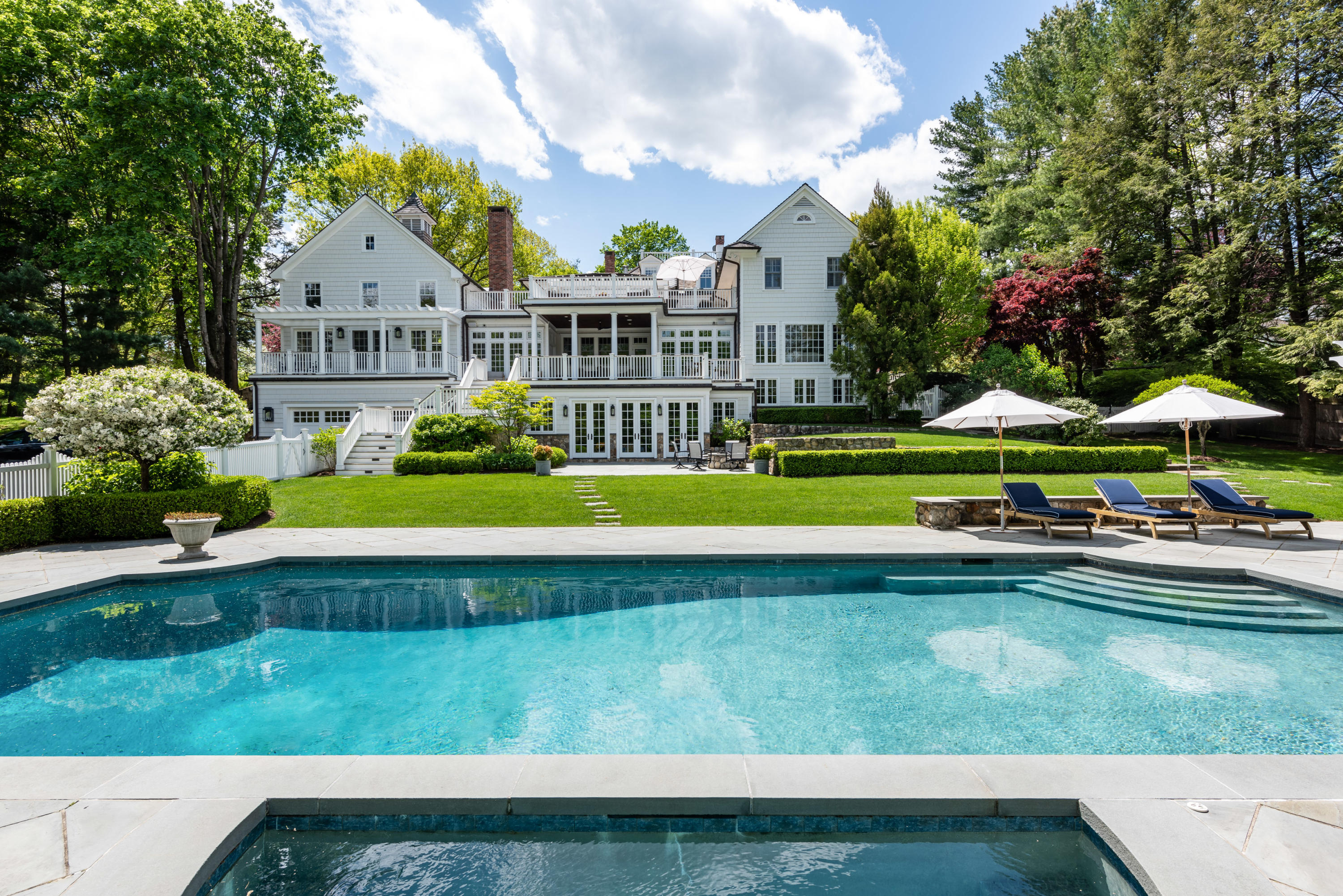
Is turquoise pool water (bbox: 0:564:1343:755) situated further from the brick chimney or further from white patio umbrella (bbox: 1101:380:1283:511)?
the brick chimney

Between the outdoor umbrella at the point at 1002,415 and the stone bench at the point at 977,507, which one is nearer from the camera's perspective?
the outdoor umbrella at the point at 1002,415

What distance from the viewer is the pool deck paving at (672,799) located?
9.36 ft

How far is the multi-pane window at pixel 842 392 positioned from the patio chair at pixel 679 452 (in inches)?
320

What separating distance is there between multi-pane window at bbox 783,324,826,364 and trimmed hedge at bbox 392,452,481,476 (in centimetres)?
1476

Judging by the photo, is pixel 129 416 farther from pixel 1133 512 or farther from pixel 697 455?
pixel 1133 512

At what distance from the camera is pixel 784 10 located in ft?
42.4

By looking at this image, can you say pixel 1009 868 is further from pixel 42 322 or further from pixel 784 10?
pixel 42 322

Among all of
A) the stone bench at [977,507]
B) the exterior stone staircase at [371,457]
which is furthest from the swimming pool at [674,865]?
the exterior stone staircase at [371,457]

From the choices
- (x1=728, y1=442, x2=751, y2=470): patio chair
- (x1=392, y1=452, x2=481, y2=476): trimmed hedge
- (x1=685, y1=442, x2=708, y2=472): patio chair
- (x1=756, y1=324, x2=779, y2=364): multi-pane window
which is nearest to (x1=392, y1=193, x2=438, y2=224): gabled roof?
(x1=392, y1=452, x2=481, y2=476): trimmed hedge

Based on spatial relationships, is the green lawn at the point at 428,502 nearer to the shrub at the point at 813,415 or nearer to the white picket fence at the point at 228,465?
the white picket fence at the point at 228,465

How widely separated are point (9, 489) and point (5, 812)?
11.0 metres

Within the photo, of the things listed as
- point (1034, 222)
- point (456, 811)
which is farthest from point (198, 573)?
point (1034, 222)

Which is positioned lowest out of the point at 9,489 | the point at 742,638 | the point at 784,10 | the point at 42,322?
the point at 742,638

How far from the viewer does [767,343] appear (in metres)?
28.0
